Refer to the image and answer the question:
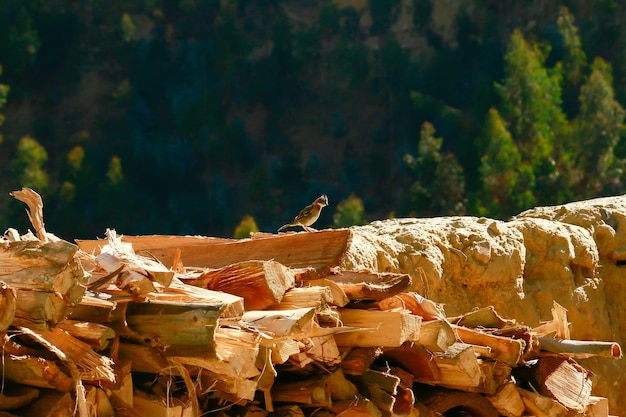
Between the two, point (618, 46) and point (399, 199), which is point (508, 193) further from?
point (618, 46)

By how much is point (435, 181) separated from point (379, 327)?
131ft

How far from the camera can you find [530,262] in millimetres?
7566

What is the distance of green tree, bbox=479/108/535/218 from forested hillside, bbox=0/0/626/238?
134cm

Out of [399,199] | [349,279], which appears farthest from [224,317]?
[399,199]

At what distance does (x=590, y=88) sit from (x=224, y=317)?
40.0 m

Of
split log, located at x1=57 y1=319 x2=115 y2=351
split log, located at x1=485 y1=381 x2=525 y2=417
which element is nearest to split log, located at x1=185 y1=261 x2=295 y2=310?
split log, located at x1=57 y1=319 x2=115 y2=351

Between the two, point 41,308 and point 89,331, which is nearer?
point 41,308

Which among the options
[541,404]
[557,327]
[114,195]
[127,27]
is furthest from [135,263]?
[127,27]

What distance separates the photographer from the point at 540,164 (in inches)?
1654

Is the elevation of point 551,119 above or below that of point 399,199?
above

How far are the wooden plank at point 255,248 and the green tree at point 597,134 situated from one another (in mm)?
36710

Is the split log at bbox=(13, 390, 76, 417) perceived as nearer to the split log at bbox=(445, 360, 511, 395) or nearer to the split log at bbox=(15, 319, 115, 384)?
the split log at bbox=(15, 319, 115, 384)

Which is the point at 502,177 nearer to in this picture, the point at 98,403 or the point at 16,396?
the point at 98,403

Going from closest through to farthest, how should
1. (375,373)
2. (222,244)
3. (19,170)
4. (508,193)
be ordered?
(375,373) < (222,244) < (508,193) < (19,170)
